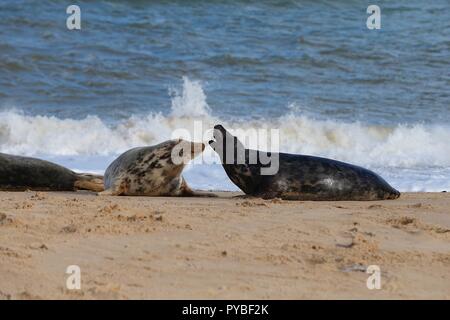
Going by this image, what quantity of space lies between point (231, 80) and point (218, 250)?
9.68 metres

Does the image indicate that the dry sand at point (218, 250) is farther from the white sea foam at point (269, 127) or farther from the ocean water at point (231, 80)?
the white sea foam at point (269, 127)

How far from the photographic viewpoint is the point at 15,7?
1795 cm

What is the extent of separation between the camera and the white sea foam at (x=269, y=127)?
10617 mm

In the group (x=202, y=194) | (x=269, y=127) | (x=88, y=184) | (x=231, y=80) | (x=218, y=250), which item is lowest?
(x=218, y=250)

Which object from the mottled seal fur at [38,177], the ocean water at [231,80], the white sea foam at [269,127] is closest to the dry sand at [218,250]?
the mottled seal fur at [38,177]

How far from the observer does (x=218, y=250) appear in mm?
5375

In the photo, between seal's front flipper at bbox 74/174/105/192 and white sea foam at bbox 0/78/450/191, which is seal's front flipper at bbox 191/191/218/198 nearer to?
seal's front flipper at bbox 74/174/105/192

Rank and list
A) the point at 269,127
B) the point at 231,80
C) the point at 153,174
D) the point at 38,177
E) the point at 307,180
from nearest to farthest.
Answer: the point at 307,180 < the point at 153,174 < the point at 38,177 < the point at 269,127 < the point at 231,80

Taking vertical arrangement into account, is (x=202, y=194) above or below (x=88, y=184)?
below

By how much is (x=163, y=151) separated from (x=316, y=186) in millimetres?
1420

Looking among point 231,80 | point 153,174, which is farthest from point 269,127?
point 153,174

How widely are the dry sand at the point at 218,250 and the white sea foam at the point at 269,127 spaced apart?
3.24m

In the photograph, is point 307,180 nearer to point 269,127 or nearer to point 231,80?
point 269,127
